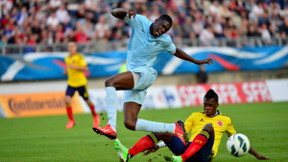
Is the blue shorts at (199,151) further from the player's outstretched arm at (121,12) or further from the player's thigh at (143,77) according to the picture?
the player's outstretched arm at (121,12)

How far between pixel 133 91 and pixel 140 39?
88 cm

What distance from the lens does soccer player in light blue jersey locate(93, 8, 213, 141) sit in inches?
297

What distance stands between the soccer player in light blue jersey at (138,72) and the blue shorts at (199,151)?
11 cm

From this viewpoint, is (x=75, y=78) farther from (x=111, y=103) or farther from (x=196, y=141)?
(x=196, y=141)

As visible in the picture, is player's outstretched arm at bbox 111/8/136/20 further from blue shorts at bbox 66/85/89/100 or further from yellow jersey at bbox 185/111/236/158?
blue shorts at bbox 66/85/89/100

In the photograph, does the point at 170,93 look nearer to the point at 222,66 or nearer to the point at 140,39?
the point at 222,66

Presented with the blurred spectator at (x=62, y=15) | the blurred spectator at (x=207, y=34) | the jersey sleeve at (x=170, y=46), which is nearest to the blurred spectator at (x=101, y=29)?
the blurred spectator at (x=62, y=15)

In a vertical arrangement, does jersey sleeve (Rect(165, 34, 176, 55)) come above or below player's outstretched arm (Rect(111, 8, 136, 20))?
below

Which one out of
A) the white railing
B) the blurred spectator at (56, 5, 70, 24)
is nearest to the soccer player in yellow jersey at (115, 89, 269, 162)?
the white railing

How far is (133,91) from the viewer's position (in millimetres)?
7949

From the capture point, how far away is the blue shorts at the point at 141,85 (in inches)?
306

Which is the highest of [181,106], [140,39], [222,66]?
[140,39]

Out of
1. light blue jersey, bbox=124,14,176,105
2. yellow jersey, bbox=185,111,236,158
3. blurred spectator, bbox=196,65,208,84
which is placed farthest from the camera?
Answer: blurred spectator, bbox=196,65,208,84

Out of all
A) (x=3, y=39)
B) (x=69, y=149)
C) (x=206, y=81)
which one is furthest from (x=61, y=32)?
(x=69, y=149)
